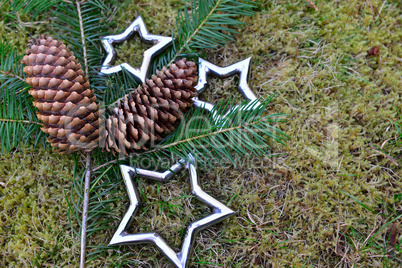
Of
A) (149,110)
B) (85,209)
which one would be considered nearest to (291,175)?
(149,110)

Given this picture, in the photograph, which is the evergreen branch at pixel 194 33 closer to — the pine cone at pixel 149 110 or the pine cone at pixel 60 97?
the pine cone at pixel 149 110

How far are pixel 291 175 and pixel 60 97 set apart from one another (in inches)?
49.1

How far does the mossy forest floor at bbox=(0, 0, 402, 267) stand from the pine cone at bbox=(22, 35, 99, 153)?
0.39 m

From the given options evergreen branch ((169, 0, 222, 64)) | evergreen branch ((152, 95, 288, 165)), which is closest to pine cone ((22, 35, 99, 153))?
evergreen branch ((152, 95, 288, 165))

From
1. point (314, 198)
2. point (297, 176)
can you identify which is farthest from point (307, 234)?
point (297, 176)

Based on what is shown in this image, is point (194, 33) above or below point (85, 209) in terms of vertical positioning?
above

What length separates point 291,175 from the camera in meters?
1.67

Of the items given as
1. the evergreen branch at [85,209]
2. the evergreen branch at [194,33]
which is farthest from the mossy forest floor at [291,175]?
the evergreen branch at [194,33]

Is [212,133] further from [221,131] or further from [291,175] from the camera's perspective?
[291,175]

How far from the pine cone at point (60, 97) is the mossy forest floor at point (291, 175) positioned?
0.39 metres

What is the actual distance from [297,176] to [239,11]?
0.99m

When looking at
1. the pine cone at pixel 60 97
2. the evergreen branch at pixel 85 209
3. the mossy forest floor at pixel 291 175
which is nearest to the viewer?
the pine cone at pixel 60 97

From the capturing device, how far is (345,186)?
1665 mm

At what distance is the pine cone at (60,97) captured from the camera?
128 centimetres
